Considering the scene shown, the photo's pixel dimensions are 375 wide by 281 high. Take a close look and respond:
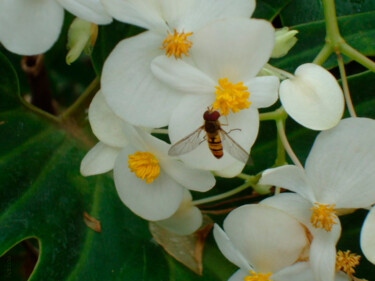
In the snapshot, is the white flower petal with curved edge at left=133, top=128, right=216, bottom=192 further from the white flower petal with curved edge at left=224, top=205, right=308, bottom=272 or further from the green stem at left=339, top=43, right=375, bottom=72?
the green stem at left=339, top=43, right=375, bottom=72

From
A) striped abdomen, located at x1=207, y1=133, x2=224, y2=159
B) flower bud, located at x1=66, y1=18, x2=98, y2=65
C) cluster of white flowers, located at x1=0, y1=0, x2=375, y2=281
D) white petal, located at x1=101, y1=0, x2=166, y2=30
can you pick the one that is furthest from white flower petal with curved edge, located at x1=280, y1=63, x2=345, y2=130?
flower bud, located at x1=66, y1=18, x2=98, y2=65

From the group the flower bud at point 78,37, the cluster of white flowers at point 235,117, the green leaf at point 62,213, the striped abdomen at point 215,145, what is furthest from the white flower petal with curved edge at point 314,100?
the green leaf at point 62,213

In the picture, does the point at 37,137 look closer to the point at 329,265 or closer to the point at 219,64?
the point at 219,64

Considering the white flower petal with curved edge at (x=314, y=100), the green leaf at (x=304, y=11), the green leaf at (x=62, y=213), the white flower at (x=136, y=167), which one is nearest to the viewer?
the white flower petal with curved edge at (x=314, y=100)

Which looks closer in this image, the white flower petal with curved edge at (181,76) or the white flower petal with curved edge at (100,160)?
the white flower petal with curved edge at (181,76)

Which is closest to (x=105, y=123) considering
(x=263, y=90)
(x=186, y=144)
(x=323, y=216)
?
(x=186, y=144)

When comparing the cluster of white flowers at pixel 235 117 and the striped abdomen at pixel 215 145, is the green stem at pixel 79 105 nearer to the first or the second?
the cluster of white flowers at pixel 235 117

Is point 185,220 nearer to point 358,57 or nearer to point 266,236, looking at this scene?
point 266,236
